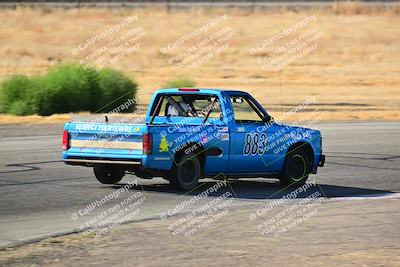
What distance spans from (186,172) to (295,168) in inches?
88.9

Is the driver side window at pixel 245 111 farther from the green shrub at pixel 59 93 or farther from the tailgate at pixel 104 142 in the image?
the green shrub at pixel 59 93

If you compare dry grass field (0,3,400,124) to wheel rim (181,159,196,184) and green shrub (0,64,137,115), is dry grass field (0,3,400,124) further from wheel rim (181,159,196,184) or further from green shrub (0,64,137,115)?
wheel rim (181,159,196,184)

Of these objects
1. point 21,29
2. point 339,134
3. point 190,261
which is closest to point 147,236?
point 190,261

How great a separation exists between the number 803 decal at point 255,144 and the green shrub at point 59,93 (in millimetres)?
16271

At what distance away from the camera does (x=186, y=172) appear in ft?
46.7

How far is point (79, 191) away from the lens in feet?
47.1

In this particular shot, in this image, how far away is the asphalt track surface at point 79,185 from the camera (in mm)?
11835

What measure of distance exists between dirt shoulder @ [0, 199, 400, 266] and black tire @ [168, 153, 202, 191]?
1978 millimetres

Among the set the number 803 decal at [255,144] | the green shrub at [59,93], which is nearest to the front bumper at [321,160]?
the number 803 decal at [255,144]

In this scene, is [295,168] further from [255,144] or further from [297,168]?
[255,144]

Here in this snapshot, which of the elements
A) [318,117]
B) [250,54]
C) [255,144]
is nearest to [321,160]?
[255,144]

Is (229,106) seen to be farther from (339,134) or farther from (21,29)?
(21,29)

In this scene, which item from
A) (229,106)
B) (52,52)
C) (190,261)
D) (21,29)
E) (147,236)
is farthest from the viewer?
(21,29)

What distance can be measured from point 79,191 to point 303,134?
12.5ft
